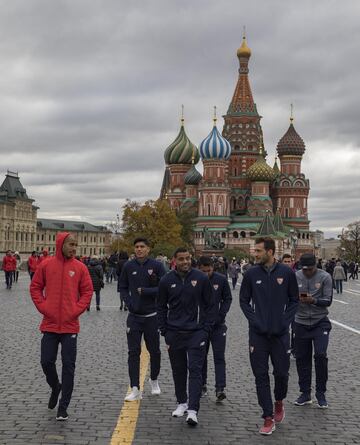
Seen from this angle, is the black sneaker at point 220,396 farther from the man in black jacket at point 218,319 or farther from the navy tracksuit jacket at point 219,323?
the navy tracksuit jacket at point 219,323

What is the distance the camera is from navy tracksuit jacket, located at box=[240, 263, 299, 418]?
6.45m

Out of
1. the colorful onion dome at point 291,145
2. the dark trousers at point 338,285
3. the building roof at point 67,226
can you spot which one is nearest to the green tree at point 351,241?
the colorful onion dome at point 291,145

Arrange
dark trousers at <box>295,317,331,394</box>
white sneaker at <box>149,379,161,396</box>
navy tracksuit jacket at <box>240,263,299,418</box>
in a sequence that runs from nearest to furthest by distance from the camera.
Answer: navy tracksuit jacket at <box>240,263,299,418</box>, dark trousers at <box>295,317,331,394</box>, white sneaker at <box>149,379,161,396</box>

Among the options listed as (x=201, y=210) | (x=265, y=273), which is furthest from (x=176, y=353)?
(x=201, y=210)

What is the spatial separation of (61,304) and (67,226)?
14513cm

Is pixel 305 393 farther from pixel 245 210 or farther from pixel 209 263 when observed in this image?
pixel 245 210

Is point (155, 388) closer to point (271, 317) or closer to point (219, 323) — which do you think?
point (219, 323)

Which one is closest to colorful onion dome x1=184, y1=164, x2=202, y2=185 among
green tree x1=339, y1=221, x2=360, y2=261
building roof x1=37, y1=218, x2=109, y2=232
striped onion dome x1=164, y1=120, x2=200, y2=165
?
striped onion dome x1=164, y1=120, x2=200, y2=165

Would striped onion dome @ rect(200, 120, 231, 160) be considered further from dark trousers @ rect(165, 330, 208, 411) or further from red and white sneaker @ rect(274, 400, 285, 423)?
red and white sneaker @ rect(274, 400, 285, 423)

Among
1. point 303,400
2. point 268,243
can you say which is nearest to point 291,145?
point 303,400

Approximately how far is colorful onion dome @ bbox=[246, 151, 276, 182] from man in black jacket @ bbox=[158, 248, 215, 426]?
8565cm

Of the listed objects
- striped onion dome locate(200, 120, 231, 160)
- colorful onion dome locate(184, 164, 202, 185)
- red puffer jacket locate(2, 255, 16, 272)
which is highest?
striped onion dome locate(200, 120, 231, 160)

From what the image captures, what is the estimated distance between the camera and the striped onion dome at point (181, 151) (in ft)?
331

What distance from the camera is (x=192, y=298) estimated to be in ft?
22.0
